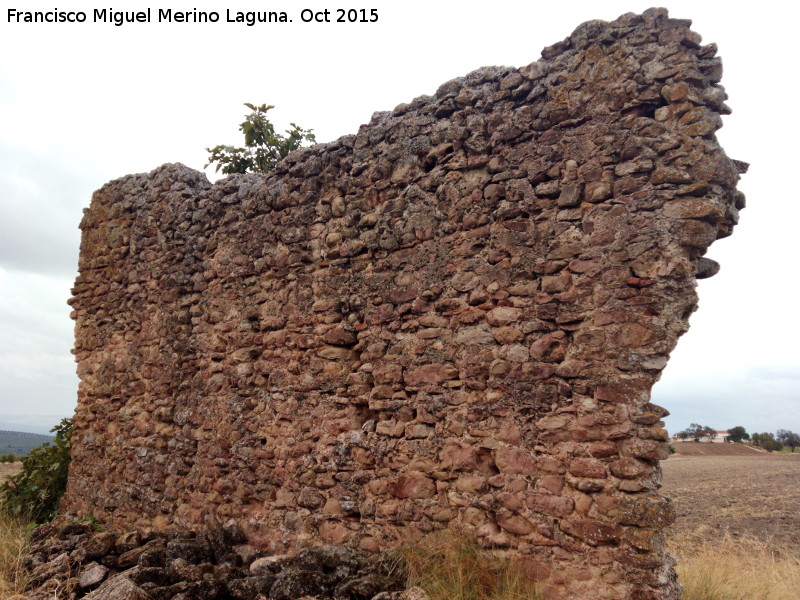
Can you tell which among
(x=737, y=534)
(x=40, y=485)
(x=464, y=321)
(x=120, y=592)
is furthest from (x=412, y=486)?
(x=737, y=534)

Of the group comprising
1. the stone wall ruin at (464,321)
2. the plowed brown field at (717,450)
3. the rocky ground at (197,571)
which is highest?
the stone wall ruin at (464,321)

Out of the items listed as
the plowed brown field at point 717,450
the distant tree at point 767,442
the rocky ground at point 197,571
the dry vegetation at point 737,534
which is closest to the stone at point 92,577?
the rocky ground at point 197,571

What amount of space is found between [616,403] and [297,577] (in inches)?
89.1

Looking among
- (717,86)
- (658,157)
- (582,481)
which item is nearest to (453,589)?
(582,481)

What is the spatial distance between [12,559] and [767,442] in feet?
163

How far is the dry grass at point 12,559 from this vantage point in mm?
4271

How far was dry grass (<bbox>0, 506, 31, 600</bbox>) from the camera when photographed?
14.0 feet

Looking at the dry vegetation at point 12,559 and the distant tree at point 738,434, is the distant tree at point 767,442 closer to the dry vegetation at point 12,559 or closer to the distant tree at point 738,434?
the distant tree at point 738,434

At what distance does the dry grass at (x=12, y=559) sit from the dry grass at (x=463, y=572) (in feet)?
8.87

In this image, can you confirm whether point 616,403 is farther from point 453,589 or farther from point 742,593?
point 742,593

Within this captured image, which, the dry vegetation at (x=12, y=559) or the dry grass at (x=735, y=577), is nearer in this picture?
the dry vegetation at (x=12, y=559)

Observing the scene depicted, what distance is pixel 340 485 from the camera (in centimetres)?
459

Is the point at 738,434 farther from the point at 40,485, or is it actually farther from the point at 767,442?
the point at 40,485

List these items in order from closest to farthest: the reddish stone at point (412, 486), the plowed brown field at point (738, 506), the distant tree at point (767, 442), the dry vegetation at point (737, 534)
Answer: the reddish stone at point (412, 486) → the dry vegetation at point (737, 534) → the plowed brown field at point (738, 506) → the distant tree at point (767, 442)
